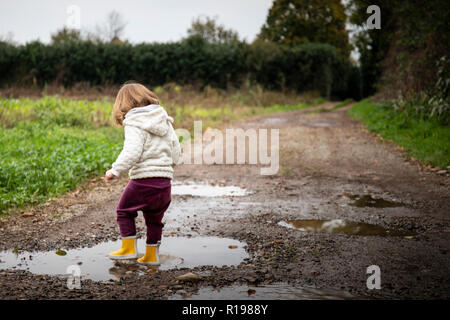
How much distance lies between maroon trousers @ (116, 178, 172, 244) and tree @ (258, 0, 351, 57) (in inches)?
1510

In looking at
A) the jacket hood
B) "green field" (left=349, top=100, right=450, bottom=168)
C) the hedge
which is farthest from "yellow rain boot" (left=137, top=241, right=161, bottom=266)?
the hedge

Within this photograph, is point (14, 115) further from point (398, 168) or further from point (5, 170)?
point (398, 168)

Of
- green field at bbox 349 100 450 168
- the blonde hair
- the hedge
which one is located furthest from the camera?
the hedge

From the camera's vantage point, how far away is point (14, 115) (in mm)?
12281

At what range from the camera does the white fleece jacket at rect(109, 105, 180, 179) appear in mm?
3988

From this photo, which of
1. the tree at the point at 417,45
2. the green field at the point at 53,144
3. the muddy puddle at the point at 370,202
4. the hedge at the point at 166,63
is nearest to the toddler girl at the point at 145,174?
the green field at the point at 53,144

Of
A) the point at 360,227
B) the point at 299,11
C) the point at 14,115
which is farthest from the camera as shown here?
the point at 299,11

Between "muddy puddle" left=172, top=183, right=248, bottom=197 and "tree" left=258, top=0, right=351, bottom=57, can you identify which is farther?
"tree" left=258, top=0, right=351, bottom=57

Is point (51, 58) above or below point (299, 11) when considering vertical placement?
below

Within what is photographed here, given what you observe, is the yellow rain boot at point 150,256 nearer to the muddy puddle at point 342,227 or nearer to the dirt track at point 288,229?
the dirt track at point 288,229

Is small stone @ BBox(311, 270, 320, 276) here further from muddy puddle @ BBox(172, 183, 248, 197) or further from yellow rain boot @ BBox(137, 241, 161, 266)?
muddy puddle @ BBox(172, 183, 248, 197)

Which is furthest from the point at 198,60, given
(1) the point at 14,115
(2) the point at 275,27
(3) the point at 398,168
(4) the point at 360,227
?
(4) the point at 360,227

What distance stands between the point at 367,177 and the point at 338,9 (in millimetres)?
37541
